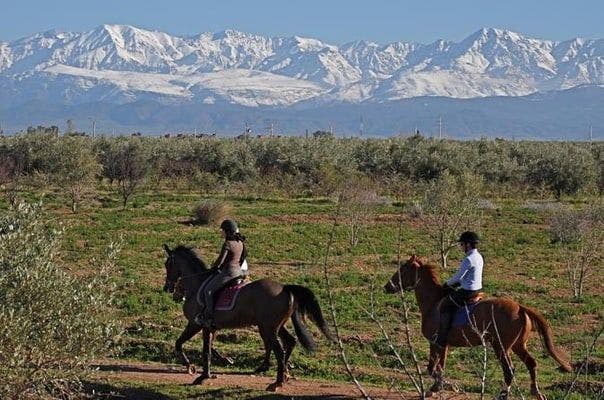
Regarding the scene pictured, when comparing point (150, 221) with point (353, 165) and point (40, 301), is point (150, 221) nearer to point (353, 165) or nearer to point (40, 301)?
point (353, 165)

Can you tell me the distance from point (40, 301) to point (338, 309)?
12.5 meters

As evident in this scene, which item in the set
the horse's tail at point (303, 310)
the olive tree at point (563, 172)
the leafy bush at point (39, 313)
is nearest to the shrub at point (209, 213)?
the horse's tail at point (303, 310)

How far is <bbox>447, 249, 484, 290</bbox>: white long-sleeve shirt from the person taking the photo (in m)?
13.5

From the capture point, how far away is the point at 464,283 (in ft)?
44.5

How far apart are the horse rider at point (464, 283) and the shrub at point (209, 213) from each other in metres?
24.9

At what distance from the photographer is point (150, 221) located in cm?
3794

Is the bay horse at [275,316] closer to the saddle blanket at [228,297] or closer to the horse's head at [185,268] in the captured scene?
the saddle blanket at [228,297]

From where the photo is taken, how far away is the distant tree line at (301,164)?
5041cm

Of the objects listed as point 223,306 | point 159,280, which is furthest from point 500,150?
point 223,306

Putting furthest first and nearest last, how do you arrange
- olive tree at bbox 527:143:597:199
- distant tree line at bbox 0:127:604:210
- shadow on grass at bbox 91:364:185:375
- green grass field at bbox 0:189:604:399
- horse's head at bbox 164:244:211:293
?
olive tree at bbox 527:143:597:199
distant tree line at bbox 0:127:604:210
green grass field at bbox 0:189:604:399
shadow on grass at bbox 91:364:185:375
horse's head at bbox 164:244:211:293

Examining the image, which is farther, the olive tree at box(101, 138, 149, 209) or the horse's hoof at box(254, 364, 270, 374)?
the olive tree at box(101, 138, 149, 209)

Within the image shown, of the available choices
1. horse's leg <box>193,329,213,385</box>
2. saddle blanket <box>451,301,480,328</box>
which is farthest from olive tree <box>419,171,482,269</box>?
saddle blanket <box>451,301,480,328</box>

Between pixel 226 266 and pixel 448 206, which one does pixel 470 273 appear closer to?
pixel 226 266

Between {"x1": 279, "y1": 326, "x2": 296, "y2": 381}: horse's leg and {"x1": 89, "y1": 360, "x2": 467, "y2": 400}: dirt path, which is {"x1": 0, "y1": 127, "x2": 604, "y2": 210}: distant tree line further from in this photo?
{"x1": 279, "y1": 326, "x2": 296, "y2": 381}: horse's leg
